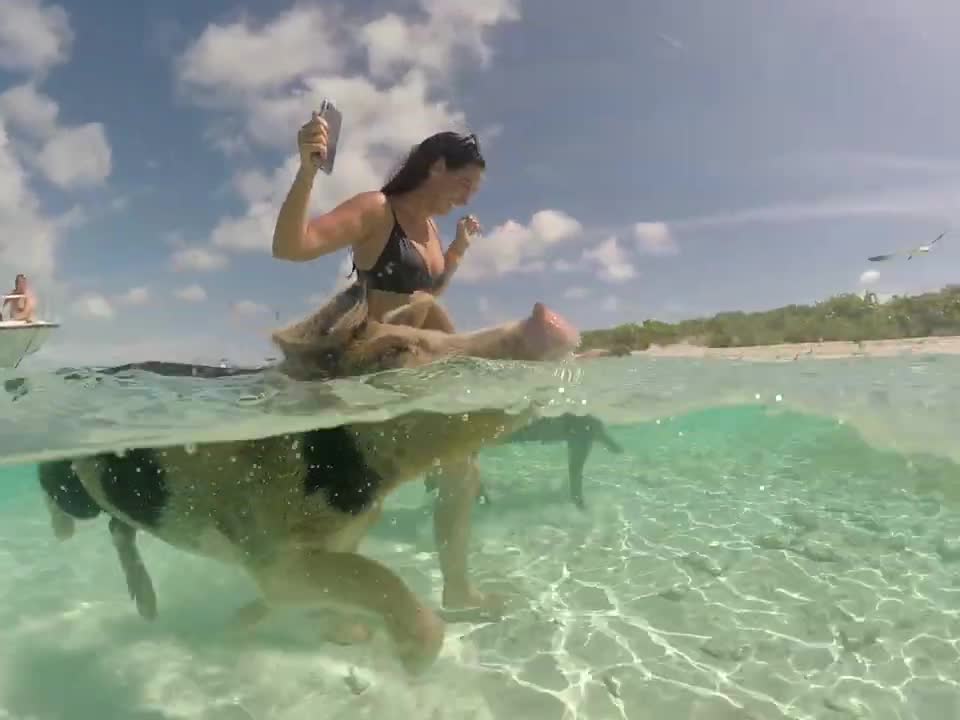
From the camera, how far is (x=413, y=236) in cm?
416

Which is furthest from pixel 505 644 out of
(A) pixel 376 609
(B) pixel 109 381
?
(B) pixel 109 381

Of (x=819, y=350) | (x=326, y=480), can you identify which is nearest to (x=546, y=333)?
(x=326, y=480)

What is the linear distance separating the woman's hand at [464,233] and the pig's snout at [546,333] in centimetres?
142

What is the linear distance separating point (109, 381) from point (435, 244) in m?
4.63

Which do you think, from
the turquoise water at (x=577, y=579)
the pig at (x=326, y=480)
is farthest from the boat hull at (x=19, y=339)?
the pig at (x=326, y=480)

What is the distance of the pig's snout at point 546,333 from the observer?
3.29m

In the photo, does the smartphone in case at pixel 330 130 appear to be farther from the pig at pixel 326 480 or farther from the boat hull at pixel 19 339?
the boat hull at pixel 19 339

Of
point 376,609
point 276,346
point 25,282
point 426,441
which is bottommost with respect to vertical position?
point 376,609

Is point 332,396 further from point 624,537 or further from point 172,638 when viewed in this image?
point 624,537

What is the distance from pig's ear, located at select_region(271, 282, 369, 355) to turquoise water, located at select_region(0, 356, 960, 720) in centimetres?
47

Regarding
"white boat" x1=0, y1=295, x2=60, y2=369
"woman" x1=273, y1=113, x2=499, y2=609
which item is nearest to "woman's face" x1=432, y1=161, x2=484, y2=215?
"woman" x1=273, y1=113, x2=499, y2=609

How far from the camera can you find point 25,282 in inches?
470

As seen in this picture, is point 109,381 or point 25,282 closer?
point 109,381

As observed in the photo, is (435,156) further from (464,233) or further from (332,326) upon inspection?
(332,326)
